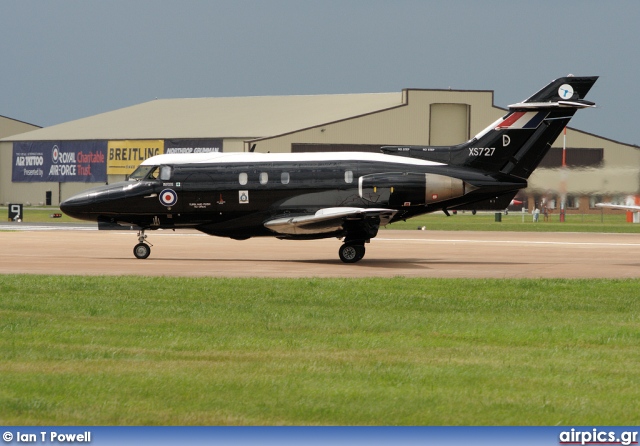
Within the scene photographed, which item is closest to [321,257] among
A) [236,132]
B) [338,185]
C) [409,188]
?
[338,185]

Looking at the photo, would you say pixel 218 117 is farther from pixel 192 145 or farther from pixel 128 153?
pixel 128 153

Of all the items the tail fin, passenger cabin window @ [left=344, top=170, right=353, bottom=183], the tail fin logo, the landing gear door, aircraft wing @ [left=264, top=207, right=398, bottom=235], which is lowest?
aircraft wing @ [left=264, top=207, right=398, bottom=235]

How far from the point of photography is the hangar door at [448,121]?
94.2m

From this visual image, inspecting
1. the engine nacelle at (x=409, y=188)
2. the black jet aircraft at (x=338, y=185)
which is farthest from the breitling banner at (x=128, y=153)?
the engine nacelle at (x=409, y=188)

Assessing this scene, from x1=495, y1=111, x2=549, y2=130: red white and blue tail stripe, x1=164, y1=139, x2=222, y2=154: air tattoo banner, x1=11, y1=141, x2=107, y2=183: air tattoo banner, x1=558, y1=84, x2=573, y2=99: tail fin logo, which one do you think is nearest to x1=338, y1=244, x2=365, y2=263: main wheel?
x1=495, y1=111, x2=549, y2=130: red white and blue tail stripe

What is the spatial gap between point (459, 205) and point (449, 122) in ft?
209

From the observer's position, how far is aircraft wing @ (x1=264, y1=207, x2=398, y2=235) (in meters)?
29.8

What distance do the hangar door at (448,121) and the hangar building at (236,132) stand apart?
89 mm

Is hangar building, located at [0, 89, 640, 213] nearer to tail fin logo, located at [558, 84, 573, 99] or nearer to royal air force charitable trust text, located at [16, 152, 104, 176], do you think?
royal air force charitable trust text, located at [16, 152, 104, 176]

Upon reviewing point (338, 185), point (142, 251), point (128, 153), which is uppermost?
point (128, 153)

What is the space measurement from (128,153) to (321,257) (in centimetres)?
7619

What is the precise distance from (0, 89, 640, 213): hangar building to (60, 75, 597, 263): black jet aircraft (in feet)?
163

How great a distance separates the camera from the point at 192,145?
10269 cm

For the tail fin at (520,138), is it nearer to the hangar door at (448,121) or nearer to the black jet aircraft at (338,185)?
the black jet aircraft at (338,185)
